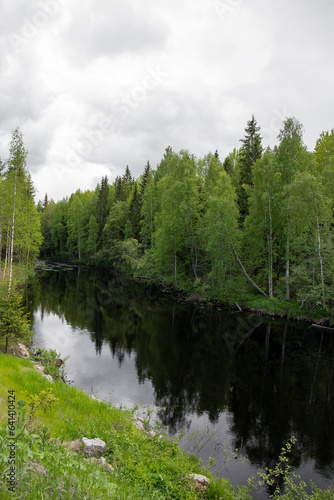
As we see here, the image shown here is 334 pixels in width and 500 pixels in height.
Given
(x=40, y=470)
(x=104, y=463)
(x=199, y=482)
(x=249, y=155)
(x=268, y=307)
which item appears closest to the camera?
(x=40, y=470)

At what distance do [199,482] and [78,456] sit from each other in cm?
300

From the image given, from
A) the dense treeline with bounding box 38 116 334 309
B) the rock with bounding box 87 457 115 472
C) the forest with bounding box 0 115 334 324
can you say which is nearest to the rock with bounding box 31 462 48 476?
the rock with bounding box 87 457 115 472

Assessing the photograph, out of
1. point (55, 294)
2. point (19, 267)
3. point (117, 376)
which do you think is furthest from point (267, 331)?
point (19, 267)

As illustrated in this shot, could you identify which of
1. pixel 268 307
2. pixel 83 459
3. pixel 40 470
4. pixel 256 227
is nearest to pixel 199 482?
pixel 83 459

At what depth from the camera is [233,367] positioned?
16.5m

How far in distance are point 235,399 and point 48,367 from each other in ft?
27.9

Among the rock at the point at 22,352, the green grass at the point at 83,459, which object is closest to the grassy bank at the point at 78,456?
the green grass at the point at 83,459

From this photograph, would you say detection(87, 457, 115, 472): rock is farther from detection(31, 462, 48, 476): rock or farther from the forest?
the forest

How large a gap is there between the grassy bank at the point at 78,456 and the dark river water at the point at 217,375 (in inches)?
105

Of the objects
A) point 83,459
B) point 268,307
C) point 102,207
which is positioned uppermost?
point 102,207

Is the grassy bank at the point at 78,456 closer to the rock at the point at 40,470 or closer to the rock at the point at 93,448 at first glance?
the rock at the point at 40,470

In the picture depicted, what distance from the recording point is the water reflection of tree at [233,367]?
1066cm

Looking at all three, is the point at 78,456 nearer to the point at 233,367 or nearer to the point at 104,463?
the point at 104,463

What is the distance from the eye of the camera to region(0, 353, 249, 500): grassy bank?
346 centimetres
